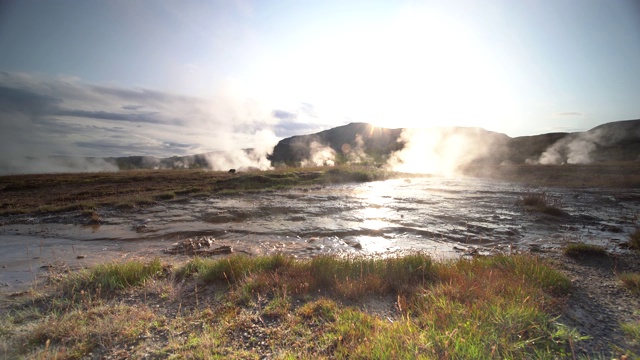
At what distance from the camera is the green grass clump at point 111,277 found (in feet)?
16.8

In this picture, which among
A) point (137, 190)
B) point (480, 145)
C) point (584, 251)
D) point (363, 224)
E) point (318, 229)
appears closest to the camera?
point (584, 251)

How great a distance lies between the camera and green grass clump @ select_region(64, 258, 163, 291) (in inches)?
202

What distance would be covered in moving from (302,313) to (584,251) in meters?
7.03

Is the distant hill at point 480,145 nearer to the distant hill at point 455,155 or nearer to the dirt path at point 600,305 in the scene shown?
the distant hill at point 455,155

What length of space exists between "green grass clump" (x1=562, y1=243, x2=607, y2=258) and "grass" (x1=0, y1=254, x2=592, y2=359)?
2526 mm

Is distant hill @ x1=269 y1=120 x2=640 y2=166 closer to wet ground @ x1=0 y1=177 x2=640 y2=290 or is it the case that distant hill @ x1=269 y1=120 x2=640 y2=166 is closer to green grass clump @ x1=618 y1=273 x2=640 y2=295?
wet ground @ x1=0 y1=177 x2=640 y2=290

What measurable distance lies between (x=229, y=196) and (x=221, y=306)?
50.1ft

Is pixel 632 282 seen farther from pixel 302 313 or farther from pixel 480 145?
pixel 480 145

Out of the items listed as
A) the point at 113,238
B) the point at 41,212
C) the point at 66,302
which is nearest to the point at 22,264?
the point at 113,238

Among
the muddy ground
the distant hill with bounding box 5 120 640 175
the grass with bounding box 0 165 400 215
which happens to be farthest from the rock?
the distant hill with bounding box 5 120 640 175

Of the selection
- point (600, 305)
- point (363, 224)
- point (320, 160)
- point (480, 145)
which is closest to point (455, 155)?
point (320, 160)

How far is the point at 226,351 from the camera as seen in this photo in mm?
3236

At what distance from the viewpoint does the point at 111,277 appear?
5246mm

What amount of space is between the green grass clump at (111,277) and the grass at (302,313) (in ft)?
0.07
